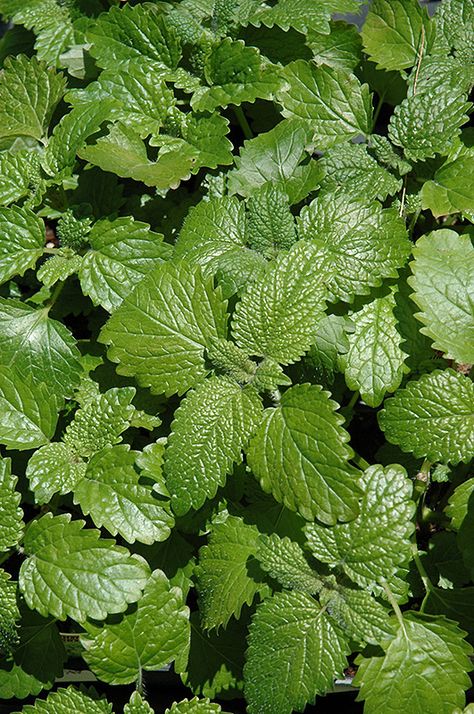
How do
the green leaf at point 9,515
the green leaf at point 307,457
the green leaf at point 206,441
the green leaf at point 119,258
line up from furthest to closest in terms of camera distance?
the green leaf at point 119,258, the green leaf at point 9,515, the green leaf at point 206,441, the green leaf at point 307,457

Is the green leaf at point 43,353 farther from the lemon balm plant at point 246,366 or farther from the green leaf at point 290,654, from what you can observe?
the green leaf at point 290,654

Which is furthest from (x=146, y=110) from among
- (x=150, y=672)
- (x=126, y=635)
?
(x=150, y=672)

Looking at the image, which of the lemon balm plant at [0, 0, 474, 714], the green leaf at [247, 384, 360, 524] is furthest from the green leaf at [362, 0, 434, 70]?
the green leaf at [247, 384, 360, 524]

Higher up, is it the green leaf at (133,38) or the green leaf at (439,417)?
the green leaf at (133,38)

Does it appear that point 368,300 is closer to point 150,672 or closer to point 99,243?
point 99,243

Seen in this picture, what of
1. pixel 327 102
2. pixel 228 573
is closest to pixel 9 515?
pixel 228 573

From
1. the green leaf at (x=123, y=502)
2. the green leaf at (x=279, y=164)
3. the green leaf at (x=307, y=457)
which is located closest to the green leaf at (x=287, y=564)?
the green leaf at (x=307, y=457)

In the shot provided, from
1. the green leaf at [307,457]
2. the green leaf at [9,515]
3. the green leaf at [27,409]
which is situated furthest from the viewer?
the green leaf at [27,409]

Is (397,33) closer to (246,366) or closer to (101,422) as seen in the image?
(246,366)
